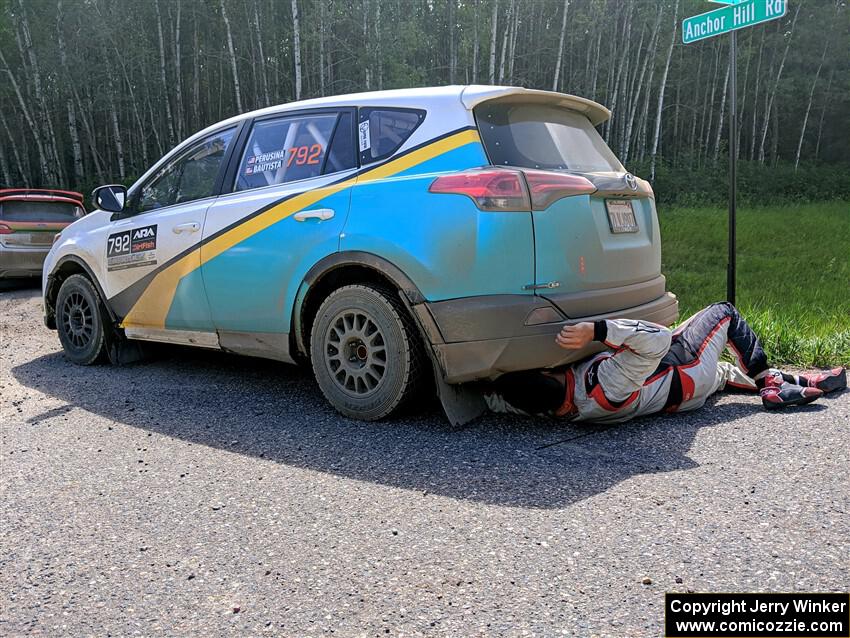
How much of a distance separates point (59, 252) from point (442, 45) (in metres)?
28.6

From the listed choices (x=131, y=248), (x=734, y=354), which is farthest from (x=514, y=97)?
(x=131, y=248)

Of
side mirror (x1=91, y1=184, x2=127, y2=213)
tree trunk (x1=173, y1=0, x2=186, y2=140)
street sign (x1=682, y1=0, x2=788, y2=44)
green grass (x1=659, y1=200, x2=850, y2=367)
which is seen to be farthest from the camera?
tree trunk (x1=173, y1=0, x2=186, y2=140)

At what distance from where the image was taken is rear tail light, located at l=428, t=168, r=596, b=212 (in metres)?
3.59

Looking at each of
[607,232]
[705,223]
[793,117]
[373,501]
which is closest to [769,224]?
[705,223]

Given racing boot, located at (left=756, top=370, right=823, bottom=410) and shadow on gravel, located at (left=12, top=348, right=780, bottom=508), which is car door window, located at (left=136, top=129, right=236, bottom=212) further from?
racing boot, located at (left=756, top=370, right=823, bottom=410)

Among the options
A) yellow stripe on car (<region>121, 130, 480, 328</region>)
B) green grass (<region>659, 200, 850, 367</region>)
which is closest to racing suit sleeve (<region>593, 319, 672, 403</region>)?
yellow stripe on car (<region>121, 130, 480, 328</region>)

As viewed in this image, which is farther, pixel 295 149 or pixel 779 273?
pixel 779 273

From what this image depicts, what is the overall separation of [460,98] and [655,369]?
179 cm

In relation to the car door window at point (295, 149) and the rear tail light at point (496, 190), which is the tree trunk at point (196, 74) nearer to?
the car door window at point (295, 149)

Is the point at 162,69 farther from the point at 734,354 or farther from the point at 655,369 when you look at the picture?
the point at 655,369

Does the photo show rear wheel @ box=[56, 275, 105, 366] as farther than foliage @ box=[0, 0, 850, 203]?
No

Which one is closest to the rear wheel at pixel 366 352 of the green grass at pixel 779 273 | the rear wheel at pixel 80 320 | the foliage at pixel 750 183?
the rear wheel at pixel 80 320

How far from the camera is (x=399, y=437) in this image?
395 cm

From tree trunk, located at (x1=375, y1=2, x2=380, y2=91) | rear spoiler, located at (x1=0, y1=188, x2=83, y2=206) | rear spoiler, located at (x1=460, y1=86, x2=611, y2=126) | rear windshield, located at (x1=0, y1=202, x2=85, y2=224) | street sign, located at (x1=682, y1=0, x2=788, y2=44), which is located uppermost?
tree trunk, located at (x1=375, y1=2, x2=380, y2=91)
